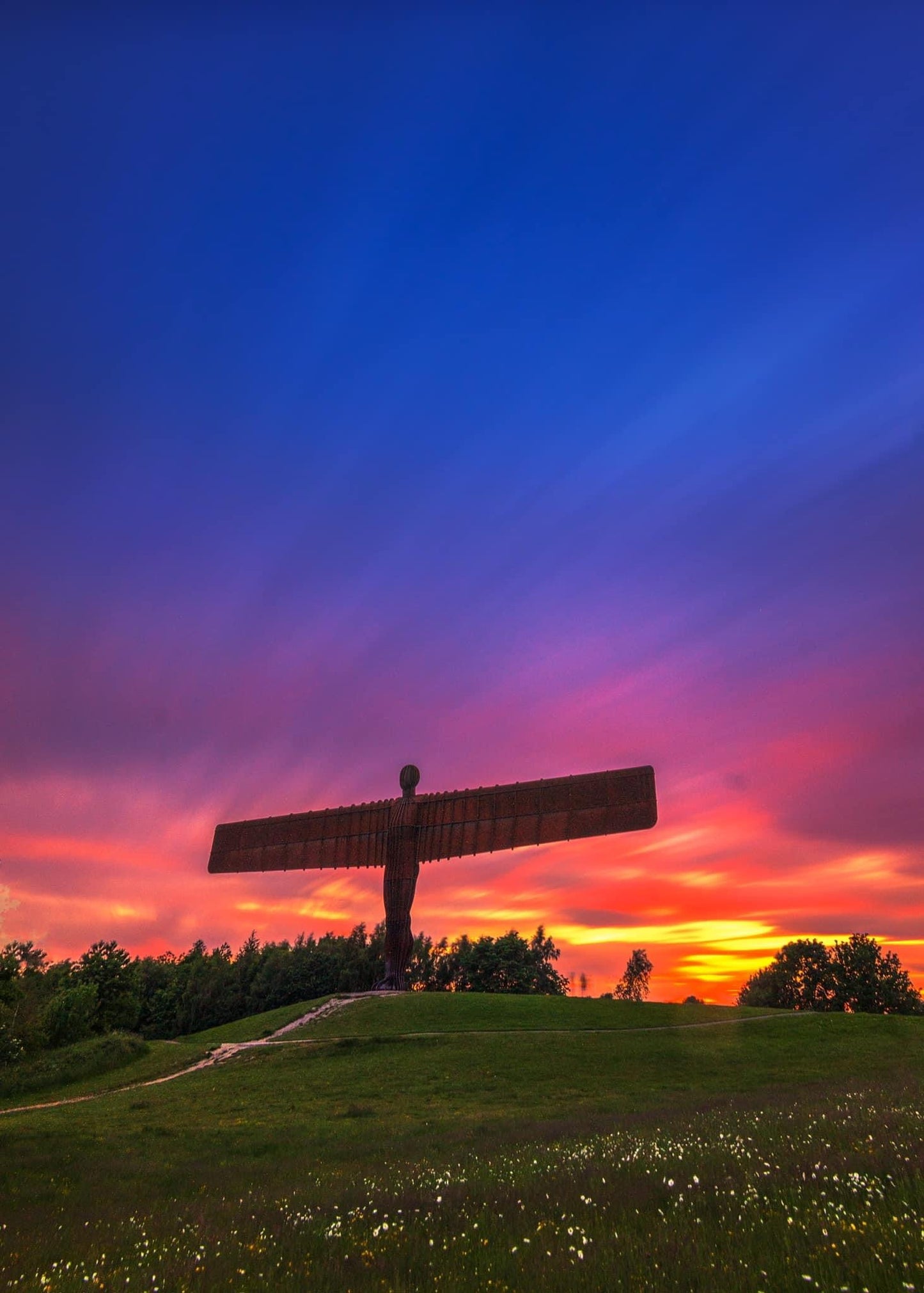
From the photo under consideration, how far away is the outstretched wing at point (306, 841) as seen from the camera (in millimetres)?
53781

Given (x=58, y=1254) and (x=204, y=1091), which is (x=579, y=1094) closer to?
(x=204, y=1091)

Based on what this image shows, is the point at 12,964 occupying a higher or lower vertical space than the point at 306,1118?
higher

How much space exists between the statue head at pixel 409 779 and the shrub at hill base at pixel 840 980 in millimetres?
61934

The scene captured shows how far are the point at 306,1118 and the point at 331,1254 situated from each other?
20.3m

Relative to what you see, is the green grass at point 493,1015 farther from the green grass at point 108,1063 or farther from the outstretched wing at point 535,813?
the outstretched wing at point 535,813

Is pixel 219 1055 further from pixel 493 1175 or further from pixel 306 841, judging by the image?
pixel 493 1175

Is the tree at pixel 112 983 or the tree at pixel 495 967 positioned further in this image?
the tree at pixel 495 967

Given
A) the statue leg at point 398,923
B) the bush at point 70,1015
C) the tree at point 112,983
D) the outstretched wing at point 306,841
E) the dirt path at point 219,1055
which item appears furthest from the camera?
the tree at point 112,983

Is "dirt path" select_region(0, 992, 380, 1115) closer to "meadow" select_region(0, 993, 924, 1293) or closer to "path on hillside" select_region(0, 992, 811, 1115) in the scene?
"path on hillside" select_region(0, 992, 811, 1115)

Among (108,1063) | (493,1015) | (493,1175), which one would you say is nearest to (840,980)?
(493,1015)

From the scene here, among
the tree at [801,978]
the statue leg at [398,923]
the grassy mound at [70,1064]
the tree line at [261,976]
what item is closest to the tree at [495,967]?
the tree line at [261,976]

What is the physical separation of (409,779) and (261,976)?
4607 cm

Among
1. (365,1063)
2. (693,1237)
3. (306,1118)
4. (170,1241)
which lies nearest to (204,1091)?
(365,1063)

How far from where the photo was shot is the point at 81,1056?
44.9 meters
